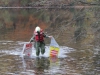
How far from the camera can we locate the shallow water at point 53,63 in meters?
15.0

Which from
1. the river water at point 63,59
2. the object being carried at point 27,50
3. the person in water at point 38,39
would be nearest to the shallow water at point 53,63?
the river water at point 63,59

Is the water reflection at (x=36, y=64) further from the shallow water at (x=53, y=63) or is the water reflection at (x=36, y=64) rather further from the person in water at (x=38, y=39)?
the person in water at (x=38, y=39)

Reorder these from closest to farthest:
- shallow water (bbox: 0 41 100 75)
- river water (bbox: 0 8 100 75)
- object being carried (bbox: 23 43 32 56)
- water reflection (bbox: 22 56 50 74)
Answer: river water (bbox: 0 8 100 75)
shallow water (bbox: 0 41 100 75)
water reflection (bbox: 22 56 50 74)
object being carried (bbox: 23 43 32 56)

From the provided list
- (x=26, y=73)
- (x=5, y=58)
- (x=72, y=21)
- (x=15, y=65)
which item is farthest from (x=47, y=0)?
(x=5, y=58)

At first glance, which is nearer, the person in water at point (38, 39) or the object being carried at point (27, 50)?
the person in water at point (38, 39)

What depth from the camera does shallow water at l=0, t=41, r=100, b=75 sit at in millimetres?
15031

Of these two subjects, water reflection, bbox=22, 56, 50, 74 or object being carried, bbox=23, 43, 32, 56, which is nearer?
water reflection, bbox=22, 56, 50, 74

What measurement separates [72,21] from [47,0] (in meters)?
1.32

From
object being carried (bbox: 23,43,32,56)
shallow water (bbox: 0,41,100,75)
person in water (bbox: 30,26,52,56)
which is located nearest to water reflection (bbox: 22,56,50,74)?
shallow water (bbox: 0,41,100,75)

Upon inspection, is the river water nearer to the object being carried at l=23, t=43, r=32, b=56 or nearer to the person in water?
the object being carried at l=23, t=43, r=32, b=56

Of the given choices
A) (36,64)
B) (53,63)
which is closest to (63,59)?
(53,63)

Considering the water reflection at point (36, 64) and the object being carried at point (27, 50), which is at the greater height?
the object being carried at point (27, 50)

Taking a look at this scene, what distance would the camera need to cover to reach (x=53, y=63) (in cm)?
1709

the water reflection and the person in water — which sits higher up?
the person in water
